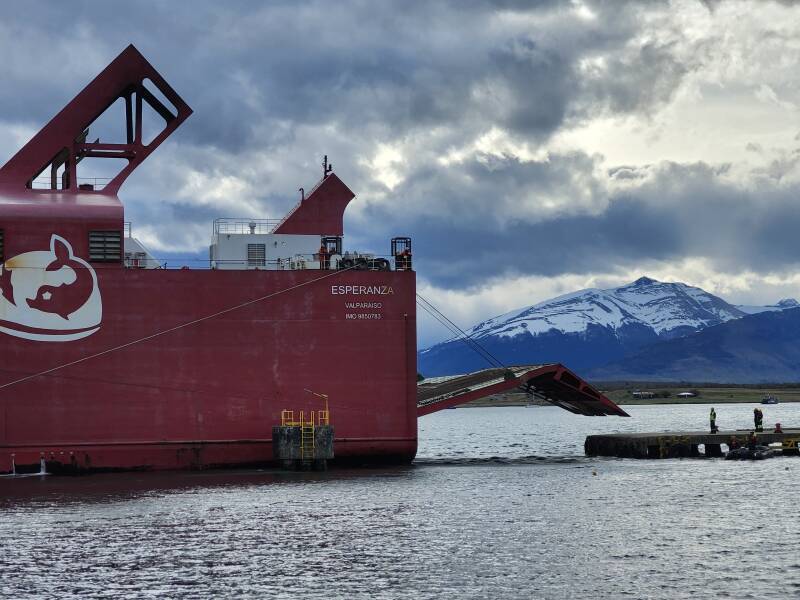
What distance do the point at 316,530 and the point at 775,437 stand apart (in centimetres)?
3200

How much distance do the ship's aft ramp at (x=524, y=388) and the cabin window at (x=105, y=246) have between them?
14.3 metres

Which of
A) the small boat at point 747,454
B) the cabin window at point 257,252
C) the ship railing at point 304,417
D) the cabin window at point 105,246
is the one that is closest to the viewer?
the cabin window at point 105,246

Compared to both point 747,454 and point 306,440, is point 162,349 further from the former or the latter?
point 747,454

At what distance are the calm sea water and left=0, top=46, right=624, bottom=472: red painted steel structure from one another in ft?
5.21

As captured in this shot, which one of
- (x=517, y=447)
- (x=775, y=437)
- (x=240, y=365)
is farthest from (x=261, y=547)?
(x=517, y=447)

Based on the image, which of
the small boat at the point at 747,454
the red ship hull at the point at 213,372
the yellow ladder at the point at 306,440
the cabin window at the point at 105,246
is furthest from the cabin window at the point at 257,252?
the small boat at the point at 747,454

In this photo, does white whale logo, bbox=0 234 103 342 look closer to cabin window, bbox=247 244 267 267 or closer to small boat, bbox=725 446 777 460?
cabin window, bbox=247 244 267 267

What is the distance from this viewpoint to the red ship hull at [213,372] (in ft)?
149

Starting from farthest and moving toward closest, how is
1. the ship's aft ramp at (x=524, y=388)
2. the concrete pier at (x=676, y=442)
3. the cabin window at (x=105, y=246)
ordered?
the concrete pier at (x=676, y=442)
the ship's aft ramp at (x=524, y=388)
the cabin window at (x=105, y=246)

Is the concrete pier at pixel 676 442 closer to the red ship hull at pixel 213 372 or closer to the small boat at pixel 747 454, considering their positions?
the small boat at pixel 747 454

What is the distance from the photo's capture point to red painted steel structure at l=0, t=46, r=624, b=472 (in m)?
45.4

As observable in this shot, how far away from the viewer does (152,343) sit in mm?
46062

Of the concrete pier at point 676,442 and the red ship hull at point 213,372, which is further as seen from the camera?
the concrete pier at point 676,442

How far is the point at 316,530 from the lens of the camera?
3462cm
